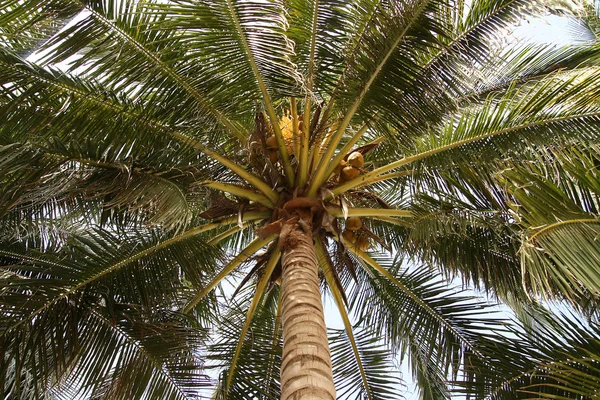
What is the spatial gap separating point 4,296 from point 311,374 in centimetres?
260

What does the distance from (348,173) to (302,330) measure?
73.8 inches

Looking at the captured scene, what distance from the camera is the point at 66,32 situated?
14.3ft

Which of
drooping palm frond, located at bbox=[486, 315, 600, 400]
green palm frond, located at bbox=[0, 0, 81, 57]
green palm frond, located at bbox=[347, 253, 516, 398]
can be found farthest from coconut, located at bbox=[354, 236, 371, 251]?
green palm frond, located at bbox=[0, 0, 81, 57]

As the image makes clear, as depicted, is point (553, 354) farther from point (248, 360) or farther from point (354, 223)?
point (248, 360)

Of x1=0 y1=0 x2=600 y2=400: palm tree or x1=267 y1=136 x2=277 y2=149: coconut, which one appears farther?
x1=267 y1=136 x2=277 y2=149: coconut

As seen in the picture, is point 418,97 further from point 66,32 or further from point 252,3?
point 66,32

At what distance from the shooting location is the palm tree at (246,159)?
4.40 meters

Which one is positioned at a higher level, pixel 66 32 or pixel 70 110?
pixel 66 32

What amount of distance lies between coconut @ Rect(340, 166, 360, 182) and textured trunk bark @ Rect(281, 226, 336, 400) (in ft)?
2.33

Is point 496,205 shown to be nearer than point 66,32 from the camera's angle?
No

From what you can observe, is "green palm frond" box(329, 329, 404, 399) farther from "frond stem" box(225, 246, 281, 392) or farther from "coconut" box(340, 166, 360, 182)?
"coconut" box(340, 166, 360, 182)

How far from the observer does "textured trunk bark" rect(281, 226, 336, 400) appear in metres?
3.15

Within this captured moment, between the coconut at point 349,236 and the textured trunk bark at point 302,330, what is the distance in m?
0.77

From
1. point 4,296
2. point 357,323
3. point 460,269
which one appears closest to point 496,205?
point 460,269
